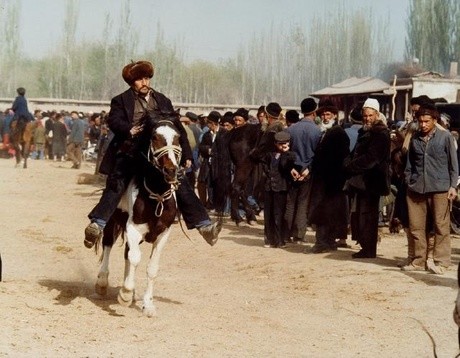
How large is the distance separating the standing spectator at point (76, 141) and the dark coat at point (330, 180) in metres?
25.0

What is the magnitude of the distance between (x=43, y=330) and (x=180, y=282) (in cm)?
383

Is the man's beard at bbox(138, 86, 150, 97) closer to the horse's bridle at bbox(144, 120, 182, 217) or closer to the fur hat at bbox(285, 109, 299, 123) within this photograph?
the horse's bridle at bbox(144, 120, 182, 217)

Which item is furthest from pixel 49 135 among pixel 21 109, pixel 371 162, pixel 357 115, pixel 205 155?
pixel 371 162

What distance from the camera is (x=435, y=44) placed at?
8194 cm

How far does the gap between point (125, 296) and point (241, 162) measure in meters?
9.06

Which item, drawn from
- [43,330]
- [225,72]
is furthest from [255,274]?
[225,72]

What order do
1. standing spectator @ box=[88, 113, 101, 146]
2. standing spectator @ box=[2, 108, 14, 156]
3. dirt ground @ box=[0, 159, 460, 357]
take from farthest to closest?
standing spectator @ box=[2, 108, 14, 156]
standing spectator @ box=[88, 113, 101, 146]
dirt ground @ box=[0, 159, 460, 357]

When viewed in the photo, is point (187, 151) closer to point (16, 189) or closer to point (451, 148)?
point (451, 148)

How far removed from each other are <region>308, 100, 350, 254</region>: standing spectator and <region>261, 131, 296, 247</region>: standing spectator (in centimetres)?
51

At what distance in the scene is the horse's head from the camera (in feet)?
33.0

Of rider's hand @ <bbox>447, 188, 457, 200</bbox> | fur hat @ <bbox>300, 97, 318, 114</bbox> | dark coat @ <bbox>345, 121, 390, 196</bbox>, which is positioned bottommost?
rider's hand @ <bbox>447, 188, 457, 200</bbox>

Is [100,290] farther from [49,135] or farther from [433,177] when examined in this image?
[49,135]

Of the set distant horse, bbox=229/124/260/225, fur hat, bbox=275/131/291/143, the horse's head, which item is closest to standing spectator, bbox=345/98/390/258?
fur hat, bbox=275/131/291/143

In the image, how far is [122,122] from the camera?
10711 mm
